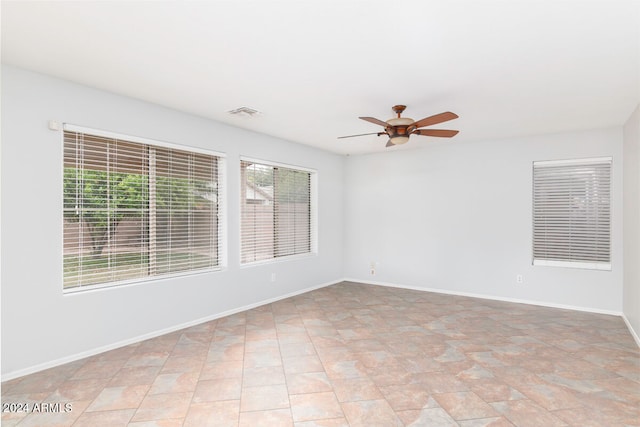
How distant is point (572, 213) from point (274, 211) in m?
4.30

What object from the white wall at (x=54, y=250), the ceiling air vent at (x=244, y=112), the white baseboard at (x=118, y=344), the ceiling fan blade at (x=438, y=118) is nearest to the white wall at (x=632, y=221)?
the ceiling fan blade at (x=438, y=118)

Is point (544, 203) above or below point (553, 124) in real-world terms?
below

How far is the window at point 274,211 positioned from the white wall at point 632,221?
4.33 metres

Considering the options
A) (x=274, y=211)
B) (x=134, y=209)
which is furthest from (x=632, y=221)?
(x=134, y=209)

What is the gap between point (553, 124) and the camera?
441 cm

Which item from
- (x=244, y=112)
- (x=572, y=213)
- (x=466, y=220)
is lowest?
(x=466, y=220)

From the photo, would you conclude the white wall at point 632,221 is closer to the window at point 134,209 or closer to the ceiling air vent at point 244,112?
the ceiling air vent at point 244,112

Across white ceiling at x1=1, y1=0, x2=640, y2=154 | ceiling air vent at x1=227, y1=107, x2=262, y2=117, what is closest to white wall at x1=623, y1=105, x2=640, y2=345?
white ceiling at x1=1, y1=0, x2=640, y2=154

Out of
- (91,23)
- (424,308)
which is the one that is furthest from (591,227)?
(91,23)

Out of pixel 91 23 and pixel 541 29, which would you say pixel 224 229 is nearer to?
pixel 91 23

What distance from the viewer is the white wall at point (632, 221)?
11.8 ft

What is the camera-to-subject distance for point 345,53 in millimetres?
2498

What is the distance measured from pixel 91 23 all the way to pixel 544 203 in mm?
5602

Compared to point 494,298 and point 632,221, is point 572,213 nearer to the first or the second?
point 632,221
